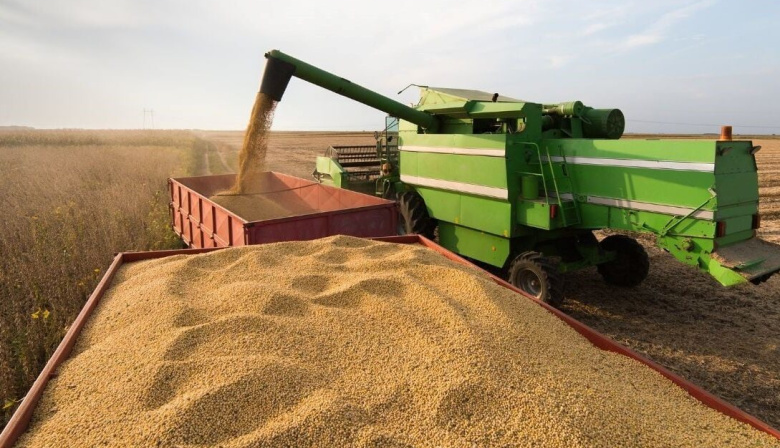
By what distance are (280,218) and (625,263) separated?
13.5ft

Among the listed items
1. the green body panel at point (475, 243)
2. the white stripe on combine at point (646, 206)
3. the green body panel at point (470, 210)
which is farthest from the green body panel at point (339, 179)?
the white stripe on combine at point (646, 206)

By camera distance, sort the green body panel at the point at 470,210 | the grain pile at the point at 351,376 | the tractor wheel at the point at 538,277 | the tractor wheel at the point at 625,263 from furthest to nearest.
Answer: the tractor wheel at the point at 625,263 < the green body panel at the point at 470,210 < the tractor wheel at the point at 538,277 < the grain pile at the point at 351,376

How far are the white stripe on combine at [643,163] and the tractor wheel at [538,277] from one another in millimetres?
1033

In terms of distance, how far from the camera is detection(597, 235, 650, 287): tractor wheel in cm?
576

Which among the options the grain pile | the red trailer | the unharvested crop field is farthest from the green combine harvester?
the unharvested crop field

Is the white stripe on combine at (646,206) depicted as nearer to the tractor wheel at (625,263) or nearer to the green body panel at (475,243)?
the green body panel at (475,243)

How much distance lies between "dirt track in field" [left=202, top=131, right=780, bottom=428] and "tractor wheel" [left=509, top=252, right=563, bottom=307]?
55cm

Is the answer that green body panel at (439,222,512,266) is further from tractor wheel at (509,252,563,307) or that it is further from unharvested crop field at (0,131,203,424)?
unharvested crop field at (0,131,203,424)

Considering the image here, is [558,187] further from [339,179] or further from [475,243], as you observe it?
[339,179]

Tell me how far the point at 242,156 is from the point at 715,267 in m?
5.37

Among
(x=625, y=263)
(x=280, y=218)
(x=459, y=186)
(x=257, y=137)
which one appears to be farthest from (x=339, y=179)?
(x=625, y=263)

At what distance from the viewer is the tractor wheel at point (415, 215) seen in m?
6.67

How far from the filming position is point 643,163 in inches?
174

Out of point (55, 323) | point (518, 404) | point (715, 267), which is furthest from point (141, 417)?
point (715, 267)
